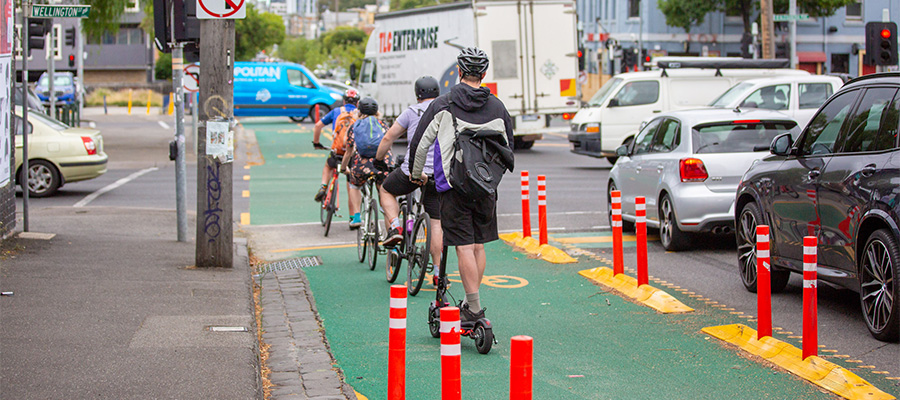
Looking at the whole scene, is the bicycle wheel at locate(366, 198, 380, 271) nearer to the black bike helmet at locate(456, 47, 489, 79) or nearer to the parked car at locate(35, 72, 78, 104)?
the black bike helmet at locate(456, 47, 489, 79)

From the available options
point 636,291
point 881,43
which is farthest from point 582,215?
point 881,43

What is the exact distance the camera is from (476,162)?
6309 mm

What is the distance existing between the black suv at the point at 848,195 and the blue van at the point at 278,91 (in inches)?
1282

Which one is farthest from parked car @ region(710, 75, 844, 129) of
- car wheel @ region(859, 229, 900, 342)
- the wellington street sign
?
car wheel @ region(859, 229, 900, 342)

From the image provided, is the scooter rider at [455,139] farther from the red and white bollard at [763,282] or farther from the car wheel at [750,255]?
the car wheel at [750,255]

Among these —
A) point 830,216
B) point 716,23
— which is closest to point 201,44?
point 830,216

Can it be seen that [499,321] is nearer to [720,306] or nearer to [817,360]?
[720,306]

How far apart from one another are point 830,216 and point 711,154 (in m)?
3.56

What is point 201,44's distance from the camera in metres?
9.33

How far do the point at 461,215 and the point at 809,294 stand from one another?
2092 mm

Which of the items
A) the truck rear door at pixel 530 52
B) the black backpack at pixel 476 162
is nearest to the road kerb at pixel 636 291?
the black backpack at pixel 476 162

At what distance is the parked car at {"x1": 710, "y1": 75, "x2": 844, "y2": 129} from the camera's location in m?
19.2

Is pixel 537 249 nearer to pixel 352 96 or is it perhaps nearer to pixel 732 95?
pixel 352 96

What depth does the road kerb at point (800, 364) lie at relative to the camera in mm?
5512
